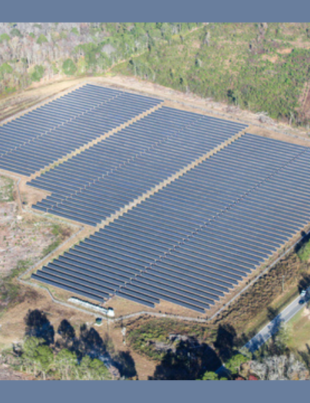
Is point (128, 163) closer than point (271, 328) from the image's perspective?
No

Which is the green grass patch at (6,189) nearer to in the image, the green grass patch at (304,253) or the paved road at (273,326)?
the green grass patch at (304,253)

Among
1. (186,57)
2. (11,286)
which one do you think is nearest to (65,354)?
(11,286)

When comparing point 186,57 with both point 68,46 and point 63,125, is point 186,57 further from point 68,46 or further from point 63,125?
point 63,125

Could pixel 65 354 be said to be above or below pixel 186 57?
below

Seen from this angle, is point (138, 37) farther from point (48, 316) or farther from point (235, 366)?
point (235, 366)

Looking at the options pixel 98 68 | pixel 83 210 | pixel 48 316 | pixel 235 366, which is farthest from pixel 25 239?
pixel 98 68

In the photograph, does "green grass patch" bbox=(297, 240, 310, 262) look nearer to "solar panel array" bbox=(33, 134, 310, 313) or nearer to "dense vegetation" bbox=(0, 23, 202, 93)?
"solar panel array" bbox=(33, 134, 310, 313)

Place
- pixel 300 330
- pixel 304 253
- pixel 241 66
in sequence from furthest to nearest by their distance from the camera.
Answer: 1. pixel 241 66
2. pixel 304 253
3. pixel 300 330

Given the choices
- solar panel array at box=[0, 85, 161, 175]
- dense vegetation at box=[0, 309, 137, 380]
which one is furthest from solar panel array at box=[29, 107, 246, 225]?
dense vegetation at box=[0, 309, 137, 380]
